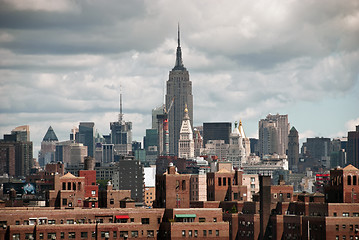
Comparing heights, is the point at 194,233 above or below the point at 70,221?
below

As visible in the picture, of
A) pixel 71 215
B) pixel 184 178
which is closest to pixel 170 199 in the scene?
pixel 184 178

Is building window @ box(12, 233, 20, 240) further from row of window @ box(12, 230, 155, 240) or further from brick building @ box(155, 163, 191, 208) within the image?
brick building @ box(155, 163, 191, 208)

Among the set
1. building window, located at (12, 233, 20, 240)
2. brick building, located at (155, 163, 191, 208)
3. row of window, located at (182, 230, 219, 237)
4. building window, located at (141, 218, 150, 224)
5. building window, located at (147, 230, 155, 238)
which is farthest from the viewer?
brick building, located at (155, 163, 191, 208)

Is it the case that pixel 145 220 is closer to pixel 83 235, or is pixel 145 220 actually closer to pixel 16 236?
pixel 83 235

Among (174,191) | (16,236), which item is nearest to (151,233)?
(174,191)

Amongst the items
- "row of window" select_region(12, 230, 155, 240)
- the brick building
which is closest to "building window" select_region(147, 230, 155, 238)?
"row of window" select_region(12, 230, 155, 240)

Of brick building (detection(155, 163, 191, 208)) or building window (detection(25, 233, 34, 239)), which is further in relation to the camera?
brick building (detection(155, 163, 191, 208))

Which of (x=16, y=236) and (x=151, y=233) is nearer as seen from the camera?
(x=16, y=236)

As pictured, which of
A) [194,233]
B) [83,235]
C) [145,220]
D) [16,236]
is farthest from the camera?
[145,220]

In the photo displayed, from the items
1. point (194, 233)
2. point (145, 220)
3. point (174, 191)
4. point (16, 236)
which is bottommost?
point (194, 233)

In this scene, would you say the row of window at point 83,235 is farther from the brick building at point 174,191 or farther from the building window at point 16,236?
the brick building at point 174,191

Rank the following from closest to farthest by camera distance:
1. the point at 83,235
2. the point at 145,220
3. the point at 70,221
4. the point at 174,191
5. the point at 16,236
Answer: the point at 16,236 < the point at 83,235 < the point at 70,221 < the point at 145,220 < the point at 174,191

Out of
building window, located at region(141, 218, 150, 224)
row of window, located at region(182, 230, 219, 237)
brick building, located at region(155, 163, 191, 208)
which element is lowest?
row of window, located at region(182, 230, 219, 237)

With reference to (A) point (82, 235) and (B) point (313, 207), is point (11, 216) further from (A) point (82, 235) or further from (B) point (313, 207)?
(B) point (313, 207)
